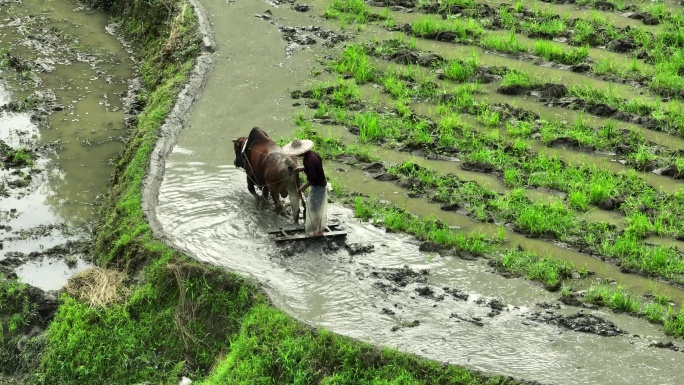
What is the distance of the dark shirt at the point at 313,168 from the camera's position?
34.1 ft

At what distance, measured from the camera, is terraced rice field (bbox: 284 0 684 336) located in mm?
10625

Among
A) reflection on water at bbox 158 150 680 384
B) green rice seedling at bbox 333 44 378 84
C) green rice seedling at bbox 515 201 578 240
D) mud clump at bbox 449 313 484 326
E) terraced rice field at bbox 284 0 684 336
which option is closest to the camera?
reflection on water at bbox 158 150 680 384

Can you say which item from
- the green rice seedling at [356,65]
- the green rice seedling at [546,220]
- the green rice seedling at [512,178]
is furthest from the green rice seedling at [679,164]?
the green rice seedling at [356,65]

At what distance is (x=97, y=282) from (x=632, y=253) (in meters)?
5.69

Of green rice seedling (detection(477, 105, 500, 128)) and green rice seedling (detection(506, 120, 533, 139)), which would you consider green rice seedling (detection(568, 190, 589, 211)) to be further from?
green rice seedling (detection(477, 105, 500, 128))

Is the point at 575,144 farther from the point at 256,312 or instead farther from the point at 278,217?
the point at 256,312

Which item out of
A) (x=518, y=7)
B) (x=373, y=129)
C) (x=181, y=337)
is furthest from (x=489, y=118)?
(x=181, y=337)

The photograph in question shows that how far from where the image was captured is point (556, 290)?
9961 millimetres

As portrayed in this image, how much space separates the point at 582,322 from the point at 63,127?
30.0ft

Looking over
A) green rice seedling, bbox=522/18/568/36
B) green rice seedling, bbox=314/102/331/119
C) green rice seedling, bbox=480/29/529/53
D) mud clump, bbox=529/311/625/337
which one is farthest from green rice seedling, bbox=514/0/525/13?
mud clump, bbox=529/311/625/337

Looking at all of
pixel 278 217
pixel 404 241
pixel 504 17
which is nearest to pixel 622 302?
pixel 404 241

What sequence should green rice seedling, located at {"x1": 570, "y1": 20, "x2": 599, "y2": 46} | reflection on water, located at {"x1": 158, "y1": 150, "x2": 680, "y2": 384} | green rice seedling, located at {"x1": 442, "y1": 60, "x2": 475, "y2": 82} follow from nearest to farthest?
reflection on water, located at {"x1": 158, "y1": 150, "x2": 680, "y2": 384} < green rice seedling, located at {"x1": 442, "y1": 60, "x2": 475, "y2": 82} < green rice seedling, located at {"x1": 570, "y1": 20, "x2": 599, "y2": 46}

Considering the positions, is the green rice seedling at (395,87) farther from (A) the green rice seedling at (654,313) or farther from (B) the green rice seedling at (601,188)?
(A) the green rice seedling at (654,313)

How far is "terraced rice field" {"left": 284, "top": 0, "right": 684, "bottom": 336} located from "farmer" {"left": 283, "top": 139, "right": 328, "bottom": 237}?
2.96 feet
